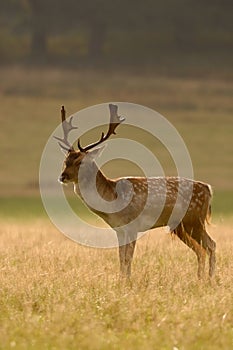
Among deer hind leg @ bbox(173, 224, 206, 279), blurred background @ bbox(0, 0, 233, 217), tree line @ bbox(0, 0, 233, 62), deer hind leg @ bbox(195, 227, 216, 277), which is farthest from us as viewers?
tree line @ bbox(0, 0, 233, 62)

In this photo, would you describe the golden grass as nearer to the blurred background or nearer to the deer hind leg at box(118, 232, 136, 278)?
the deer hind leg at box(118, 232, 136, 278)

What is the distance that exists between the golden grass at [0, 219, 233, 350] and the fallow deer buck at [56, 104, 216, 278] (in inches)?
15.4

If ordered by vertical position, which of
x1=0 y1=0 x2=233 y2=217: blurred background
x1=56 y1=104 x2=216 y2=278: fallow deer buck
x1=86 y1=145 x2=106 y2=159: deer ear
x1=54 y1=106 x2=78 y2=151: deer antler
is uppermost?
x1=0 y1=0 x2=233 y2=217: blurred background

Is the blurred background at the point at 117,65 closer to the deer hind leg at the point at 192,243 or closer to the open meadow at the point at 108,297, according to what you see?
the open meadow at the point at 108,297

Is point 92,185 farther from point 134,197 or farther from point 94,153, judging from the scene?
point 134,197

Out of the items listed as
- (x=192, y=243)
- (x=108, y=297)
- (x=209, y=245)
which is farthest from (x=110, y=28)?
(x=108, y=297)

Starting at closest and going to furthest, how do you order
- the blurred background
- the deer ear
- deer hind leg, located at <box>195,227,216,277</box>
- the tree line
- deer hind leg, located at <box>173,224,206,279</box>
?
deer hind leg, located at <box>195,227,216,277</box>
deer hind leg, located at <box>173,224,206,279</box>
the deer ear
the blurred background
the tree line

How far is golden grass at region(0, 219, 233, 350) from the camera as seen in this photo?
32.1ft

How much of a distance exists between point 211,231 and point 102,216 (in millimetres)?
7583

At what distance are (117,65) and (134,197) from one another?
5877 centimetres

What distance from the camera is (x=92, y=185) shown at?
1411 centimetres

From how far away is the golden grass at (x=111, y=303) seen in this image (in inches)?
385

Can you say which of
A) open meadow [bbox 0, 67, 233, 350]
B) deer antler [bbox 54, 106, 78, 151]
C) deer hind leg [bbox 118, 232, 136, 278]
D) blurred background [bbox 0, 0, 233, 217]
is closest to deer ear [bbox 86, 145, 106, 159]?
deer antler [bbox 54, 106, 78, 151]

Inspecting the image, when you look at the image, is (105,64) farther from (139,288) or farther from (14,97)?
(139,288)
